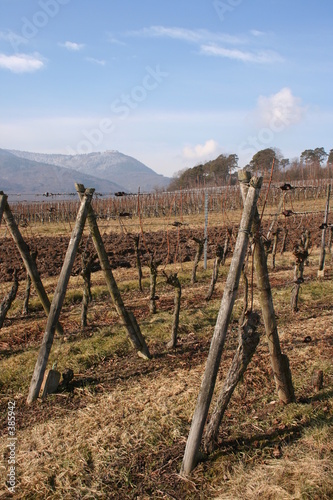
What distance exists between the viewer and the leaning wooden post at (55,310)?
391 cm

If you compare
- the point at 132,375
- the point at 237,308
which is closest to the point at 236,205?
the point at 237,308

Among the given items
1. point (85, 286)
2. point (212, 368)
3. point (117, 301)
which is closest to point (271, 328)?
point (212, 368)

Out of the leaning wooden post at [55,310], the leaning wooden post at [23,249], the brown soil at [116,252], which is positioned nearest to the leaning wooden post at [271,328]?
the leaning wooden post at [55,310]

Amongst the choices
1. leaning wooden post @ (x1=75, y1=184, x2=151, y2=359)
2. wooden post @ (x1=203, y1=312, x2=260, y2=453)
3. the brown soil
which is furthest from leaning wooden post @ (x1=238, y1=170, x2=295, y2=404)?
the brown soil

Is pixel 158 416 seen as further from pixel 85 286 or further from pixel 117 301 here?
pixel 85 286

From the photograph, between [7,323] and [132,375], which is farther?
[7,323]

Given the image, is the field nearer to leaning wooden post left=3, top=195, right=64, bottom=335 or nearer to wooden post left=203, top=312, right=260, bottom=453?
wooden post left=203, top=312, right=260, bottom=453

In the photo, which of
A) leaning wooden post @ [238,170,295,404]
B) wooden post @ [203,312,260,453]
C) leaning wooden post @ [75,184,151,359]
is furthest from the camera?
leaning wooden post @ [75,184,151,359]

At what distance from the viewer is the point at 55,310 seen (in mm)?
4082

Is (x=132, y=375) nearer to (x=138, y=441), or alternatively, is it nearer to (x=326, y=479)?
(x=138, y=441)

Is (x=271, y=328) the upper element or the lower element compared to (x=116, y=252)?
upper

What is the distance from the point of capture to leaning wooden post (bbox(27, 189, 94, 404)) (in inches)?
154

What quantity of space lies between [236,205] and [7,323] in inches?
1347

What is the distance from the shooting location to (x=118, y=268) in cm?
1134
